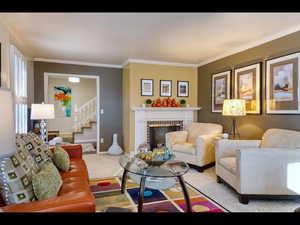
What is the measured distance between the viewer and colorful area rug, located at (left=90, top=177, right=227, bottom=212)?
2.12 m

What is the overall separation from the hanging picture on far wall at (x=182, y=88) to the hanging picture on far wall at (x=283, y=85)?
210 cm

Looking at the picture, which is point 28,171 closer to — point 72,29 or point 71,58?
point 72,29

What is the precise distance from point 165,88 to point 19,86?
10.3 feet

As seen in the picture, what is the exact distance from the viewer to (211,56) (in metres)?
4.23

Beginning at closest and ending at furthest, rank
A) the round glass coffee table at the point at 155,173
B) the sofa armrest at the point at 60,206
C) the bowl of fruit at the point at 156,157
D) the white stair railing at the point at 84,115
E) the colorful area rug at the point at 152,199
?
the sofa armrest at the point at 60,206
the round glass coffee table at the point at 155,173
the colorful area rug at the point at 152,199
the bowl of fruit at the point at 156,157
the white stair railing at the point at 84,115

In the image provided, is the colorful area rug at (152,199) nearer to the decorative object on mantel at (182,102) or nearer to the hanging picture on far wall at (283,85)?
the hanging picture on far wall at (283,85)

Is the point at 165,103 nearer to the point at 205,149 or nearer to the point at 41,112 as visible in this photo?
the point at 205,149

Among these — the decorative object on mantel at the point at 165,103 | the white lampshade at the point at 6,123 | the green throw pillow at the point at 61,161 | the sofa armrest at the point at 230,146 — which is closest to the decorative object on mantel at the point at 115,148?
the decorative object on mantel at the point at 165,103

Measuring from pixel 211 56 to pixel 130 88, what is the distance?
2038mm

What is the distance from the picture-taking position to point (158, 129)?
4.79 meters

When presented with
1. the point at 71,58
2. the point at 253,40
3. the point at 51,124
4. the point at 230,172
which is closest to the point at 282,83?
the point at 253,40

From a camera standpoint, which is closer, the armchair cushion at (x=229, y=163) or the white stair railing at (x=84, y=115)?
the armchair cushion at (x=229, y=163)

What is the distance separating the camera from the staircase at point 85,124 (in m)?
6.54

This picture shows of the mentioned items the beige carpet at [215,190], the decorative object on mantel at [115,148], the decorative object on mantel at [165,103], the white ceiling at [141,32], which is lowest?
the beige carpet at [215,190]
